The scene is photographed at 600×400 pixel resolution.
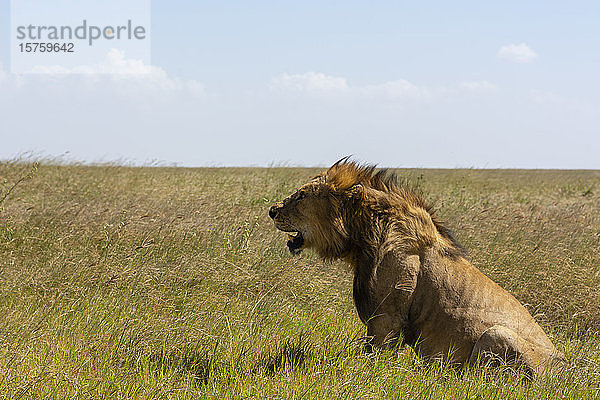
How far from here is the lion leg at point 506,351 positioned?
4.39 meters

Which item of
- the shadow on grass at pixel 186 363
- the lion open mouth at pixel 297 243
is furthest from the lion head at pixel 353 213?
the shadow on grass at pixel 186 363

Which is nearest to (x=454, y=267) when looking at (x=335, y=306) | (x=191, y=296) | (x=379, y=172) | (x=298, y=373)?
(x=379, y=172)

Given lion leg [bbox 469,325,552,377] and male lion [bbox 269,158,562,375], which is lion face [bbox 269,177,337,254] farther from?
lion leg [bbox 469,325,552,377]

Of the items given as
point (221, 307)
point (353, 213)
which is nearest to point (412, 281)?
point (353, 213)

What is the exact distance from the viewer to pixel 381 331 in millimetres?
4648

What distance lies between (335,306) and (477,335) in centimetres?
224

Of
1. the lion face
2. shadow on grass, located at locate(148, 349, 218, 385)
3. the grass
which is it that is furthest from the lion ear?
shadow on grass, located at locate(148, 349, 218, 385)

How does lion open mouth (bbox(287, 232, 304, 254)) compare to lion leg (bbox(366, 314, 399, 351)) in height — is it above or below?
above

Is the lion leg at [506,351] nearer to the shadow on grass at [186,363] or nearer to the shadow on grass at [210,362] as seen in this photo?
the shadow on grass at [210,362]

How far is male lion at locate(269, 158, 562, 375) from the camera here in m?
4.55

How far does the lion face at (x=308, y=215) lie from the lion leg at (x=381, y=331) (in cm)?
67

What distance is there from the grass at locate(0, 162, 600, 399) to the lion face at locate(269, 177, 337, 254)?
2.62 ft

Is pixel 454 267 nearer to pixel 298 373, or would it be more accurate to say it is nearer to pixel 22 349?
pixel 298 373

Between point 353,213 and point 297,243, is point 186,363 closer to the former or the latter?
point 297,243
